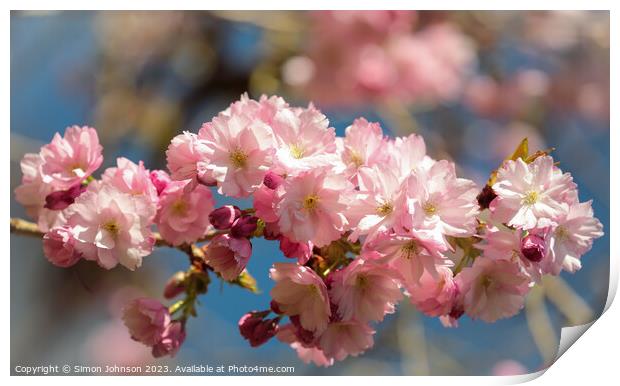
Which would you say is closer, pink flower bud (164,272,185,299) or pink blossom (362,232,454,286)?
→ pink blossom (362,232,454,286)

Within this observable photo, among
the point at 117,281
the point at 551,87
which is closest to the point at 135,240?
the point at 117,281

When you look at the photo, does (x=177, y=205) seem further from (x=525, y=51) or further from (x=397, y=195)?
(x=525, y=51)

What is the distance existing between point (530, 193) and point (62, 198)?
48 cm

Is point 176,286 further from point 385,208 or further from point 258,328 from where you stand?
point 385,208

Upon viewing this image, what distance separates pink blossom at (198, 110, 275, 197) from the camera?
0.62m


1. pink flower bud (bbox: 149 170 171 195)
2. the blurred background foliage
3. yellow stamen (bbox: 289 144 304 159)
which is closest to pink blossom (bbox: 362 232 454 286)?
yellow stamen (bbox: 289 144 304 159)

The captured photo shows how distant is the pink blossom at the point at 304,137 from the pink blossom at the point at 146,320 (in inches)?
10.1

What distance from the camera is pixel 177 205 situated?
0.69m

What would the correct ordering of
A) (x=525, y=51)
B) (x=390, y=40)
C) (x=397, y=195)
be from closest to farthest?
1. (x=397, y=195)
2. (x=390, y=40)
3. (x=525, y=51)

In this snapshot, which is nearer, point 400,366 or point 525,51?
point 400,366

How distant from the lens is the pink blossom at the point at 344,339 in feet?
2.26

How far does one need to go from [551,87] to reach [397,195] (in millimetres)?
1382

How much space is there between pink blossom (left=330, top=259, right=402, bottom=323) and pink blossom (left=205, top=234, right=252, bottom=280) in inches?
3.5

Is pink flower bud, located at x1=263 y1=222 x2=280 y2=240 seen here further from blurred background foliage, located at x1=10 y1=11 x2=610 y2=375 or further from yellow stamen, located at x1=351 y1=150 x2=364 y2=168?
blurred background foliage, located at x1=10 y1=11 x2=610 y2=375
